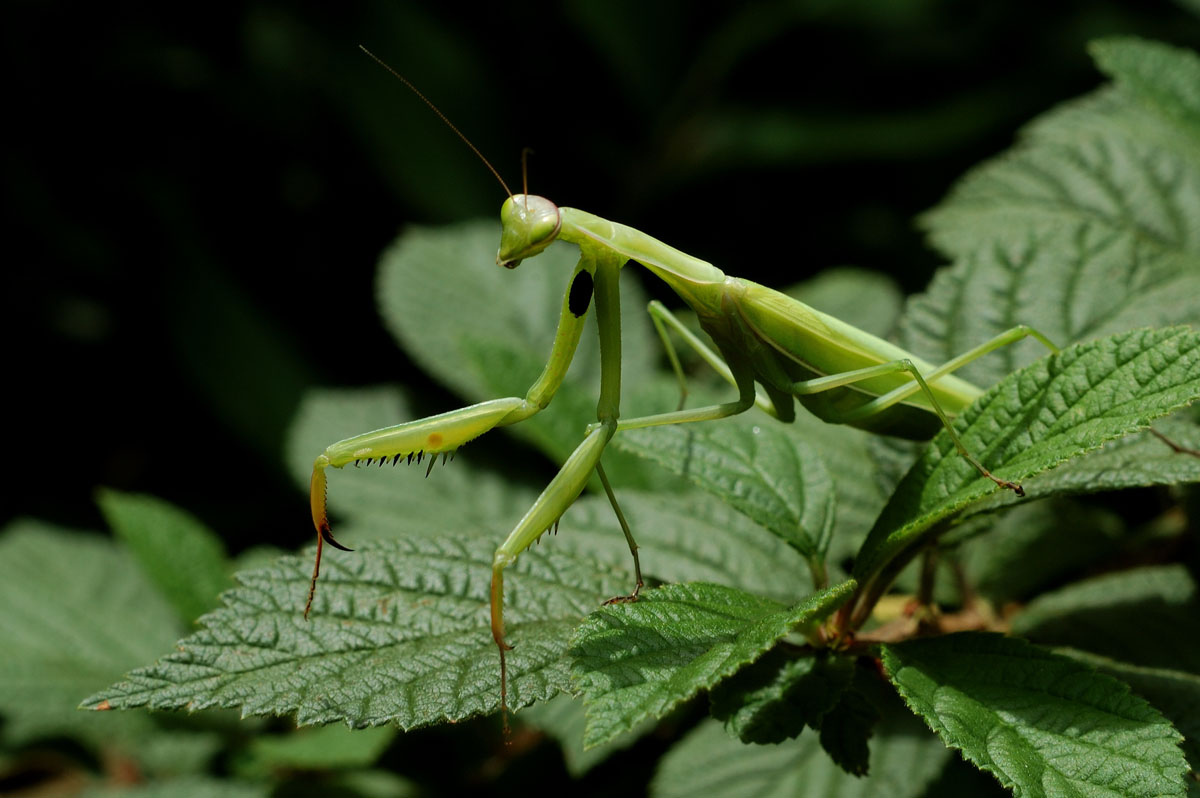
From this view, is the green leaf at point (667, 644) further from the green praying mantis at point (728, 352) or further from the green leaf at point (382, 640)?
the green praying mantis at point (728, 352)

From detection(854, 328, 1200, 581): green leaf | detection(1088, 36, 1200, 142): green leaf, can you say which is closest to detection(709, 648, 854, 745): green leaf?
detection(854, 328, 1200, 581): green leaf

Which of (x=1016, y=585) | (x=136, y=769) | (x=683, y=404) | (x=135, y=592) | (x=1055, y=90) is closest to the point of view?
(x=1016, y=585)

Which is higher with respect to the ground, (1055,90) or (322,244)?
(322,244)

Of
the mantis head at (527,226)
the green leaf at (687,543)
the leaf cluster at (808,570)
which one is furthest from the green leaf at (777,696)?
the mantis head at (527,226)

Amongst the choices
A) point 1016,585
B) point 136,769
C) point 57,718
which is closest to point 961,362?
point 1016,585

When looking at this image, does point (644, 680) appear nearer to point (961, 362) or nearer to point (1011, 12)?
point (961, 362)

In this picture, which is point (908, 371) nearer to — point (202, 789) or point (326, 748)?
point (326, 748)

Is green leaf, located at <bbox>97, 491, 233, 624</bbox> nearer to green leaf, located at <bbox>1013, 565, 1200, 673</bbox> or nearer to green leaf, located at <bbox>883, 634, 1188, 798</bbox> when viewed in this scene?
green leaf, located at <bbox>883, 634, 1188, 798</bbox>
